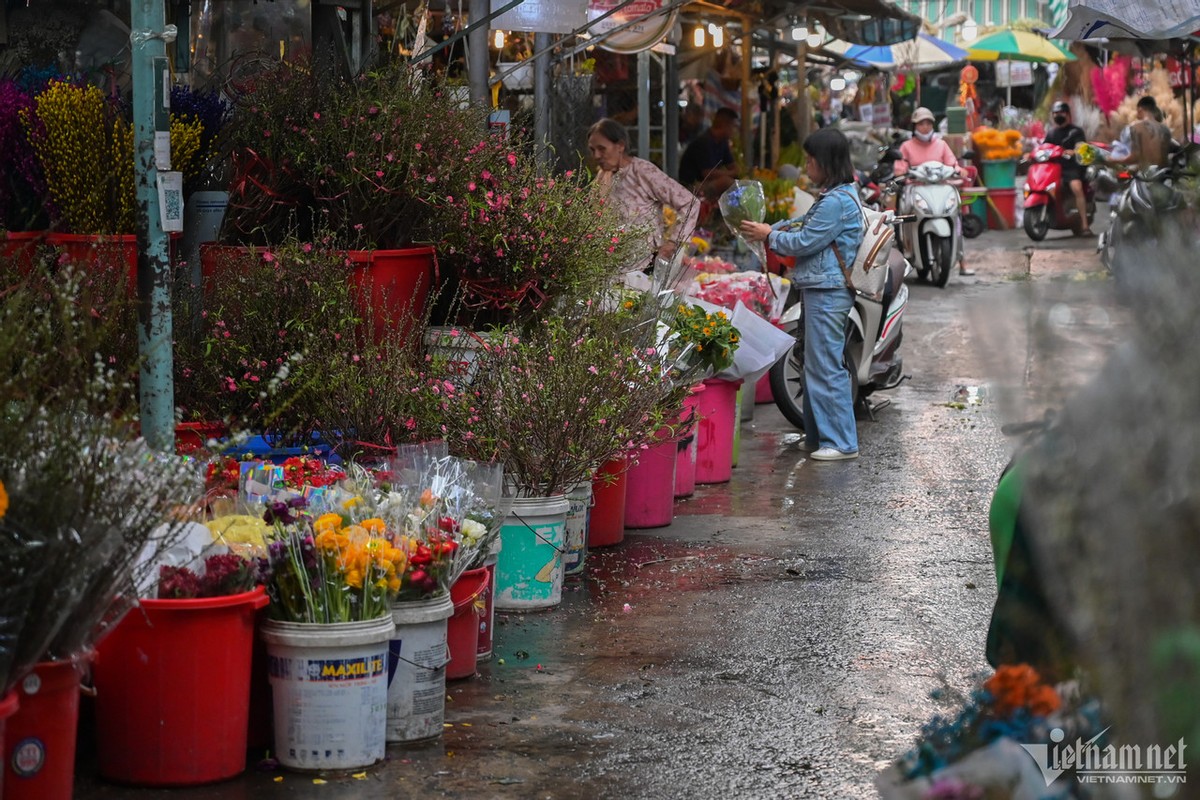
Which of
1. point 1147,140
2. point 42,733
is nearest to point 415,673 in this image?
point 42,733

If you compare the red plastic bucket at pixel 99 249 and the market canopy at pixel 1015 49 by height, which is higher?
the market canopy at pixel 1015 49

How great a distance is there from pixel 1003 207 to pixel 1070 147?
322 cm

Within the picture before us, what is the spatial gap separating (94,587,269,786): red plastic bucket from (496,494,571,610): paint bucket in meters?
1.88

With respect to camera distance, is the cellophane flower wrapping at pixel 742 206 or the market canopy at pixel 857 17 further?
the market canopy at pixel 857 17

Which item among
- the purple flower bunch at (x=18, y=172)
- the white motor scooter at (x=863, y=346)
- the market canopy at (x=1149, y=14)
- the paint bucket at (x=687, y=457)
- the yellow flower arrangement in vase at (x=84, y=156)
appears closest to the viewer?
the yellow flower arrangement in vase at (x=84, y=156)

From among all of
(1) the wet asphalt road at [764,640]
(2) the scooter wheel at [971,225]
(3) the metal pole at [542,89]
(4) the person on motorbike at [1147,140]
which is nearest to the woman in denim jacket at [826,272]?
(1) the wet asphalt road at [764,640]

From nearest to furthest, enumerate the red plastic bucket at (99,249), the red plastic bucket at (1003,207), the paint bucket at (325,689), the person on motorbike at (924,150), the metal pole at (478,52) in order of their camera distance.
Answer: the paint bucket at (325,689), the red plastic bucket at (99,249), the metal pole at (478,52), the person on motorbike at (924,150), the red plastic bucket at (1003,207)

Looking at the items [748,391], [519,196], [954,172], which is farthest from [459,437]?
[954,172]

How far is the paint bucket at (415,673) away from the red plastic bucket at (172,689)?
518mm

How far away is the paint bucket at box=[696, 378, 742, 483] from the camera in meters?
8.69

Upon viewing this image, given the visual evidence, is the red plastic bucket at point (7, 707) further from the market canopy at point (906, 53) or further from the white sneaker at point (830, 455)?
the market canopy at point (906, 53)

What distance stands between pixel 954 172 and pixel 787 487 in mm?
11243

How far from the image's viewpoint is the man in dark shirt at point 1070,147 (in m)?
23.7

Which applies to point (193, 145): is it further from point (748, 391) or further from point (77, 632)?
point (748, 391)
